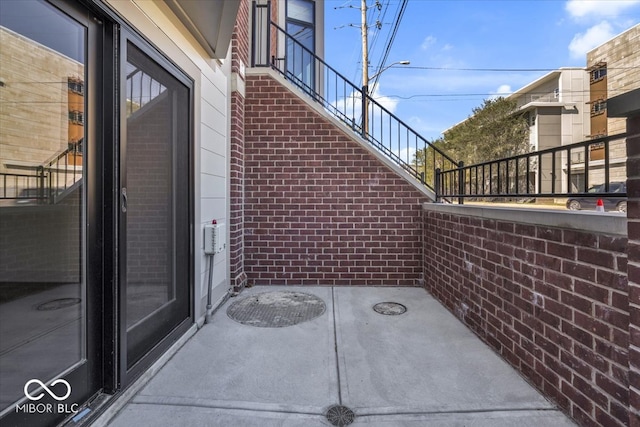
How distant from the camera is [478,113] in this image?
17.4 m

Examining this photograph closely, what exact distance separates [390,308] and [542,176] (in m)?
1.88

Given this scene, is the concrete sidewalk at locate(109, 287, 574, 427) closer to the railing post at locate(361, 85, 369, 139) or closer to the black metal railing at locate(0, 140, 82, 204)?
the black metal railing at locate(0, 140, 82, 204)

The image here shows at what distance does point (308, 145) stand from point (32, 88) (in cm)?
310

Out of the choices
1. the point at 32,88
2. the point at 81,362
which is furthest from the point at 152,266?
the point at 32,88

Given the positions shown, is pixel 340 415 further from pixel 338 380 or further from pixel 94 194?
pixel 94 194

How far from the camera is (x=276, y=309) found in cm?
342

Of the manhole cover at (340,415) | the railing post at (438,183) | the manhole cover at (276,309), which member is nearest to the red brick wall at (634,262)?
the manhole cover at (340,415)

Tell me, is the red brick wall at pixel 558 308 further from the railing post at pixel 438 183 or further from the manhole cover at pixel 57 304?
the manhole cover at pixel 57 304

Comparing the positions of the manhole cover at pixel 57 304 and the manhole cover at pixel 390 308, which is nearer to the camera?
the manhole cover at pixel 57 304

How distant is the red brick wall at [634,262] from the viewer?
131cm

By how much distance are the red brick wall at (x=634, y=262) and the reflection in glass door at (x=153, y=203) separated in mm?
2444

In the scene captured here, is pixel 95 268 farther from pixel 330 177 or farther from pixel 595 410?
pixel 330 177

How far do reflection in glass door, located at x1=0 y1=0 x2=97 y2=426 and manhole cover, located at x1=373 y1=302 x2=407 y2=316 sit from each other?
2456 mm

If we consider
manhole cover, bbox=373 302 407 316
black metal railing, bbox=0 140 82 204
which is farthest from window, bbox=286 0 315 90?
black metal railing, bbox=0 140 82 204
